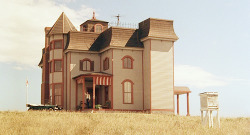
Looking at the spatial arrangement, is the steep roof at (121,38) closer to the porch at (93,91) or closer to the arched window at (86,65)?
the arched window at (86,65)

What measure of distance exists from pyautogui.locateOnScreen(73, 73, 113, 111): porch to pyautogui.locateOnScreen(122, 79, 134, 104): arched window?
54.7 inches

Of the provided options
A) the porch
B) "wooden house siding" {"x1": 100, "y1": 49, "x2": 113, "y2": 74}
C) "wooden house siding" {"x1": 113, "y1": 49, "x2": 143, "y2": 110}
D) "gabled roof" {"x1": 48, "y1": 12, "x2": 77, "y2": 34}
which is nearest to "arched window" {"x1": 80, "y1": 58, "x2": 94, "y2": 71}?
"wooden house siding" {"x1": 100, "y1": 49, "x2": 113, "y2": 74}

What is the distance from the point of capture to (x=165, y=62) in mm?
41188

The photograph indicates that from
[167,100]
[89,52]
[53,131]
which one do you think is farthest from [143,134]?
[89,52]

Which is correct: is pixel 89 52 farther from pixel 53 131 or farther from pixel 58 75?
pixel 53 131

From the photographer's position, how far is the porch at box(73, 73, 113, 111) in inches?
1590

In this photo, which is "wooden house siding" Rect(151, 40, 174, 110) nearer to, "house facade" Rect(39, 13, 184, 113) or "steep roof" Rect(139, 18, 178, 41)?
"house facade" Rect(39, 13, 184, 113)

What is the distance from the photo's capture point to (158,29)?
4131 centimetres

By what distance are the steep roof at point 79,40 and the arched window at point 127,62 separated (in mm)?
4765

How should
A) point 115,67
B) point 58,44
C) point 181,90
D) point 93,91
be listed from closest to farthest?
point 93,91, point 115,67, point 181,90, point 58,44

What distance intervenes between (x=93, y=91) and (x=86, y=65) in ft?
17.2

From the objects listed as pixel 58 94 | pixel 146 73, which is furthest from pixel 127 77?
pixel 58 94

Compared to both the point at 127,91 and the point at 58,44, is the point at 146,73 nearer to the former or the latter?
the point at 127,91

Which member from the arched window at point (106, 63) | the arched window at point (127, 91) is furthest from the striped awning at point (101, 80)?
the arched window at point (106, 63)
